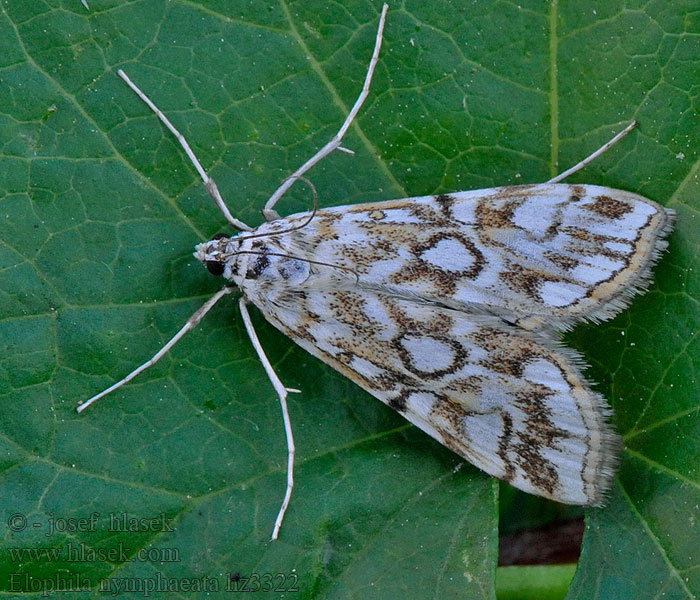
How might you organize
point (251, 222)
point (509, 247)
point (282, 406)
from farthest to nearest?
point (251, 222) < point (282, 406) < point (509, 247)

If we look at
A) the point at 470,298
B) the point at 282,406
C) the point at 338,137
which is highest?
the point at 338,137

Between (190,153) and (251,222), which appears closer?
(190,153)

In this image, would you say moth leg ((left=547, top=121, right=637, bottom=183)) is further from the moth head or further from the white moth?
the moth head

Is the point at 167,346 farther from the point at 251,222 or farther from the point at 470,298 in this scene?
the point at 470,298

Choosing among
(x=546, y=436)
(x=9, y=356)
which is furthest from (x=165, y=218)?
(x=546, y=436)

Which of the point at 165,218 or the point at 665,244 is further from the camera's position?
the point at 165,218

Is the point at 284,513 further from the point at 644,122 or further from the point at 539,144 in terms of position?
the point at 644,122

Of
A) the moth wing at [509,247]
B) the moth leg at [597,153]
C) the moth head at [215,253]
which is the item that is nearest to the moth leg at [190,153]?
the moth head at [215,253]

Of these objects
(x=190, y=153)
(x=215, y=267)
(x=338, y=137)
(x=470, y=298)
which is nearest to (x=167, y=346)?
(x=215, y=267)
